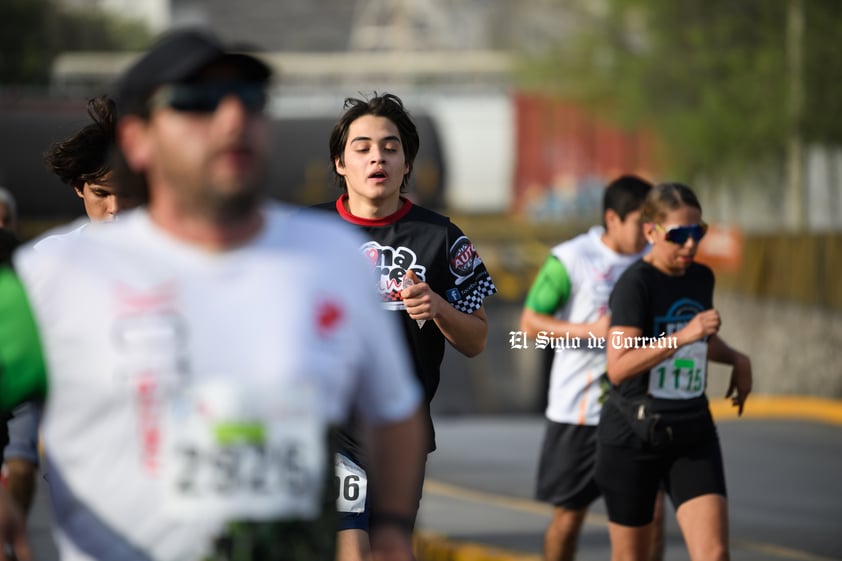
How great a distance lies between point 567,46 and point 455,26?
155 feet

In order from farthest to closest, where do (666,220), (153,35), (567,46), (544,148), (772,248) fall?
(153,35), (544,148), (567,46), (772,248), (666,220)

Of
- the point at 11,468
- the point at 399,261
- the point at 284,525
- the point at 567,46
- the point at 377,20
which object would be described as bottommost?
the point at 11,468

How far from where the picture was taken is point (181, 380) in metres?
3.39

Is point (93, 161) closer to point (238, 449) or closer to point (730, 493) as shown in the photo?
point (238, 449)

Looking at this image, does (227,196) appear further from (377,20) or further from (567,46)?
(377,20)

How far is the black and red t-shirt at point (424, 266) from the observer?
6445mm

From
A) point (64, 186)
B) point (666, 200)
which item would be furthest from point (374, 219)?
point (64, 186)

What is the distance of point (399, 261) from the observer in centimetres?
648

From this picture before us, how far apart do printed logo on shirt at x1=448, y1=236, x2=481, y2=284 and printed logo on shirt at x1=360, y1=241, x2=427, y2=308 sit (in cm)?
11

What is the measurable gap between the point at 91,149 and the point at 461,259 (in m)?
1.40

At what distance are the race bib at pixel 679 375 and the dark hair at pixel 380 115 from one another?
132 cm

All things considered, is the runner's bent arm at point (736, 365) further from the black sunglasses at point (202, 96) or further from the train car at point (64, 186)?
the train car at point (64, 186)

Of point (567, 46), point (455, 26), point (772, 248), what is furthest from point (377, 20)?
point (772, 248)

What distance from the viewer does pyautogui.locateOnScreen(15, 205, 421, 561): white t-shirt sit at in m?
3.39
